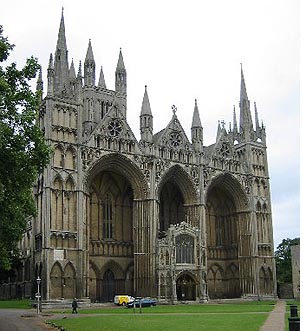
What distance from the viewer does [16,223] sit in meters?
30.1

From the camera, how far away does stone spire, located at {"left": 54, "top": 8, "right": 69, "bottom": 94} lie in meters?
59.0

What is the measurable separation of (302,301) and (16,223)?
23587 millimetres

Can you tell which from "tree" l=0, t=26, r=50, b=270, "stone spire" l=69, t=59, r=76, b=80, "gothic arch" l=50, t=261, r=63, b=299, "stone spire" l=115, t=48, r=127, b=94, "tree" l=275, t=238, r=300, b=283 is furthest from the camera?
"tree" l=275, t=238, r=300, b=283

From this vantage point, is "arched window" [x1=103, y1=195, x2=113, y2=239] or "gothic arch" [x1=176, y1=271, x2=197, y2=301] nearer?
"gothic arch" [x1=176, y1=271, x2=197, y2=301]

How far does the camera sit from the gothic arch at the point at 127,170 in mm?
60188

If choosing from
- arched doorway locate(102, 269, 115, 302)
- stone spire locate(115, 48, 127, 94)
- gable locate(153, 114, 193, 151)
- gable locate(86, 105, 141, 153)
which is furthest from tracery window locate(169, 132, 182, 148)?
arched doorway locate(102, 269, 115, 302)

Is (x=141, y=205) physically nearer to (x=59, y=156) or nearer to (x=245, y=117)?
(x=59, y=156)

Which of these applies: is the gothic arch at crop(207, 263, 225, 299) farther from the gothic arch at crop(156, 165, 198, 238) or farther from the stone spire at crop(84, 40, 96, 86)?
the stone spire at crop(84, 40, 96, 86)

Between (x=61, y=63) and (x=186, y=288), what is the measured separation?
30.9 m

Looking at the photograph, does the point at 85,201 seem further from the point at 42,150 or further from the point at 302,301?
the point at 302,301

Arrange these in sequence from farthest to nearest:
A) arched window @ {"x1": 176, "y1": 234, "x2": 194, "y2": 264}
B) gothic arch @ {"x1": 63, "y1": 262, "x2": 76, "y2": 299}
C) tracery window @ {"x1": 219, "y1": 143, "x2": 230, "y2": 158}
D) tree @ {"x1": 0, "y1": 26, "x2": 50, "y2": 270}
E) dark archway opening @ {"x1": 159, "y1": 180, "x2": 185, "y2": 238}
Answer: tracery window @ {"x1": 219, "y1": 143, "x2": 230, "y2": 158}, dark archway opening @ {"x1": 159, "y1": 180, "x2": 185, "y2": 238}, arched window @ {"x1": 176, "y1": 234, "x2": 194, "y2": 264}, gothic arch @ {"x1": 63, "y1": 262, "x2": 76, "y2": 299}, tree @ {"x1": 0, "y1": 26, "x2": 50, "y2": 270}

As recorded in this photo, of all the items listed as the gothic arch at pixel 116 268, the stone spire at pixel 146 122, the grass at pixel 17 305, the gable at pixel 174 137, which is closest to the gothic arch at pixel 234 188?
the gable at pixel 174 137

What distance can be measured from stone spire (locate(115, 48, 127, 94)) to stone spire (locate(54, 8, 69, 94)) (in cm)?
1316

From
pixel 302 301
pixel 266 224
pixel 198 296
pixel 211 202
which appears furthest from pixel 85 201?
pixel 302 301
